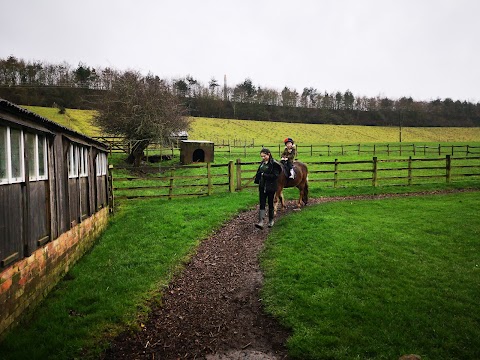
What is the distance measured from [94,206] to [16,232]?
442cm

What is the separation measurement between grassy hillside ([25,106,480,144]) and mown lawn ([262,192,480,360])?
1645 inches

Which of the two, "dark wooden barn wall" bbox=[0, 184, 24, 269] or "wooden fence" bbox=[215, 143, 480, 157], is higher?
"wooden fence" bbox=[215, 143, 480, 157]

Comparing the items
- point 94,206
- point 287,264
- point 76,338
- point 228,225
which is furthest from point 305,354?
point 94,206

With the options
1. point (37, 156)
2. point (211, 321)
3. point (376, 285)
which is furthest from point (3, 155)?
point (376, 285)

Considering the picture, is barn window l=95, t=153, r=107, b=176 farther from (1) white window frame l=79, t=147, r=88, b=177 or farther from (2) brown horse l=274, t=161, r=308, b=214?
(2) brown horse l=274, t=161, r=308, b=214

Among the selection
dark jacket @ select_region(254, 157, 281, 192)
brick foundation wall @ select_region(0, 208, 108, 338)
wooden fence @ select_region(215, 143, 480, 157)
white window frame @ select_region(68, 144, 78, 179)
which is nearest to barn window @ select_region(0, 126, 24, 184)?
brick foundation wall @ select_region(0, 208, 108, 338)

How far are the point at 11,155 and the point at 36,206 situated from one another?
1.03m

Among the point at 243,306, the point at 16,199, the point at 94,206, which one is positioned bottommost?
the point at 243,306

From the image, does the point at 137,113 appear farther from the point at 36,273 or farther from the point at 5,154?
the point at 5,154

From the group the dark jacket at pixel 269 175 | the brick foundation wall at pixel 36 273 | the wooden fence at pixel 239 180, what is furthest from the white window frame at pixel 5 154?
the wooden fence at pixel 239 180

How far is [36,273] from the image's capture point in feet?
15.2

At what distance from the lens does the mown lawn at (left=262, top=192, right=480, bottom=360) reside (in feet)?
11.8

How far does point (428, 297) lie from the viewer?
452cm

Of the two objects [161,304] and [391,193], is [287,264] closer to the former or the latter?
[161,304]
